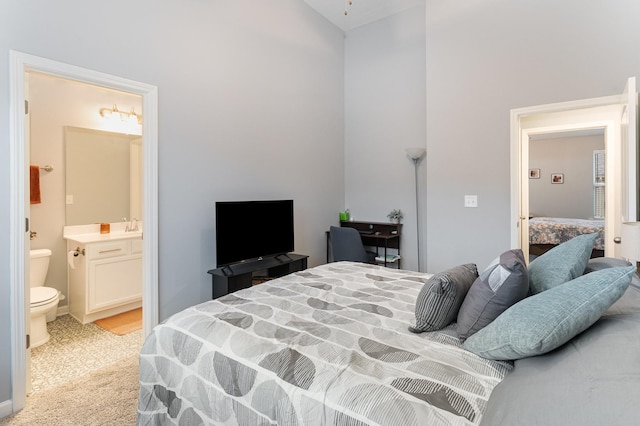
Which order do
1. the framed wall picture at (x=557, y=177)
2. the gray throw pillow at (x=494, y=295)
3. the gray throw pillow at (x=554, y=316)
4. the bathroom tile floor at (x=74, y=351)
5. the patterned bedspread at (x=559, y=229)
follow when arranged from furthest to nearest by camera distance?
1. the framed wall picture at (x=557, y=177)
2. the patterned bedspread at (x=559, y=229)
3. the bathroom tile floor at (x=74, y=351)
4. the gray throw pillow at (x=494, y=295)
5. the gray throw pillow at (x=554, y=316)

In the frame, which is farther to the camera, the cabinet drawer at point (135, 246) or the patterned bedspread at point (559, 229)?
the patterned bedspread at point (559, 229)

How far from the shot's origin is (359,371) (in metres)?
1.12

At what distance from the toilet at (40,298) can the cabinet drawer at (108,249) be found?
14.1 inches

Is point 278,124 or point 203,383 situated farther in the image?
point 278,124

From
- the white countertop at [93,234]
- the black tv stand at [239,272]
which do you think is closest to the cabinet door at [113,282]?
the white countertop at [93,234]

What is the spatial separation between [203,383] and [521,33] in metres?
3.82

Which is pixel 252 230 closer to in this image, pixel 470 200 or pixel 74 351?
pixel 74 351

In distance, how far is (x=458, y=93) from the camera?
3.55m

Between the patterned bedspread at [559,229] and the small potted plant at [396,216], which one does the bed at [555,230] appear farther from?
the small potted plant at [396,216]

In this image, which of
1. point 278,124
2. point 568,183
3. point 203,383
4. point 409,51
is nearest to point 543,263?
point 203,383

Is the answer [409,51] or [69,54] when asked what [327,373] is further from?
[409,51]

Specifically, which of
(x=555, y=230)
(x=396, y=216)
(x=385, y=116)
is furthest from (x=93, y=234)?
(x=555, y=230)

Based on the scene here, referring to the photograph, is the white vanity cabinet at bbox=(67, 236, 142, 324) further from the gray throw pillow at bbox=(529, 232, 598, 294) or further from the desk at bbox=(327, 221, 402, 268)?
the gray throw pillow at bbox=(529, 232, 598, 294)

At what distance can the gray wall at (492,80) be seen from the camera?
2887mm
